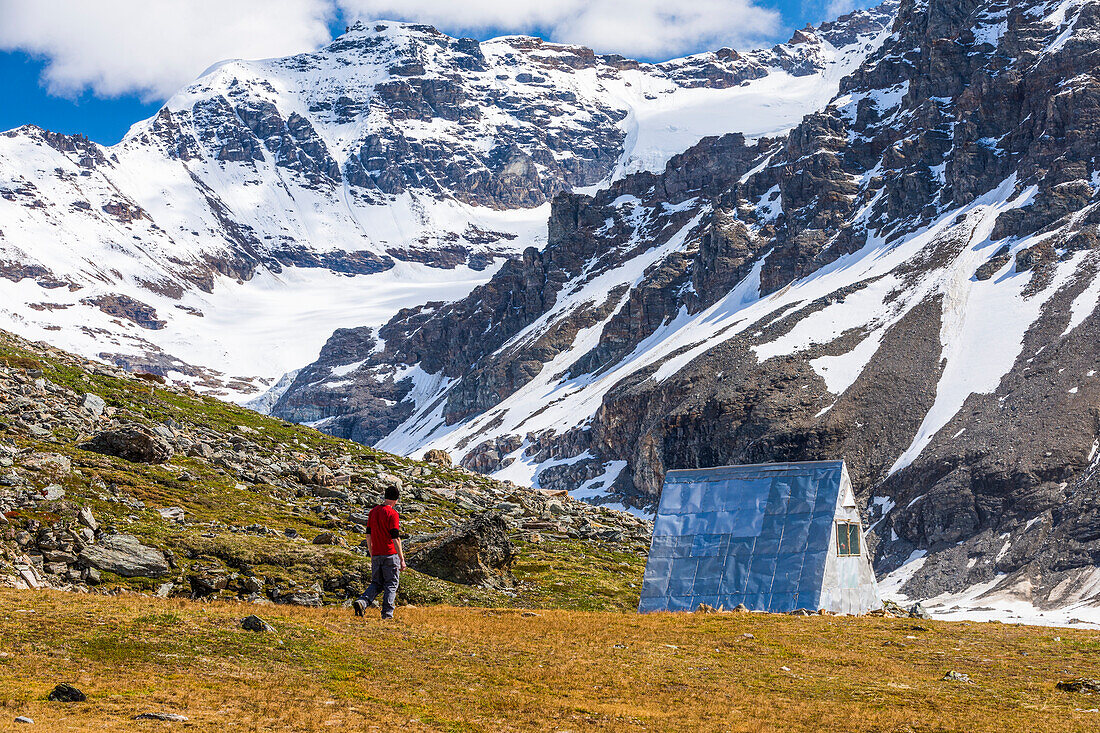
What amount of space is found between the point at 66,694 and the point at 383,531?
9927 millimetres

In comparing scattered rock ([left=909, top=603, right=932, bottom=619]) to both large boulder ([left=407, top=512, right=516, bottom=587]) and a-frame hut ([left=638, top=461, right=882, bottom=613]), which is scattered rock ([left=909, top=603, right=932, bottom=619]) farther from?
large boulder ([left=407, top=512, right=516, bottom=587])

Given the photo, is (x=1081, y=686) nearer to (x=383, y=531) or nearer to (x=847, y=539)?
(x=383, y=531)

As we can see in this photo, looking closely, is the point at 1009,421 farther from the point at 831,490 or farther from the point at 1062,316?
the point at 831,490

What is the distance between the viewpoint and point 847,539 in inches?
1489

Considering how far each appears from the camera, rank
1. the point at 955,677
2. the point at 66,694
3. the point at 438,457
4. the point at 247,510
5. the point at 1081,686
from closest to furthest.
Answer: the point at 66,694
the point at 1081,686
the point at 955,677
the point at 247,510
the point at 438,457

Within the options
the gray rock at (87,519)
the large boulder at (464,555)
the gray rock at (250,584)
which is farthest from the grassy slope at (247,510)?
the large boulder at (464,555)

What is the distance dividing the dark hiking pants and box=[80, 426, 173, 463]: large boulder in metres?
19.2

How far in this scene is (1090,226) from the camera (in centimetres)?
18450

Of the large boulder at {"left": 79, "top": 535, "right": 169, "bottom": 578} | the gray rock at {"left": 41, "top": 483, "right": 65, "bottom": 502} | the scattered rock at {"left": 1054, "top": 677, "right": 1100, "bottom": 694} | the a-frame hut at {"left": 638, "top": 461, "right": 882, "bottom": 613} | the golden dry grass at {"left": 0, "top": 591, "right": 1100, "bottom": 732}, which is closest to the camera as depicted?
the golden dry grass at {"left": 0, "top": 591, "right": 1100, "bottom": 732}

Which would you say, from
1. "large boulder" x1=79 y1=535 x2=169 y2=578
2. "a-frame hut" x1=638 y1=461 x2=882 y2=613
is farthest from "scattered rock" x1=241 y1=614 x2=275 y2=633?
"a-frame hut" x1=638 y1=461 x2=882 y2=613

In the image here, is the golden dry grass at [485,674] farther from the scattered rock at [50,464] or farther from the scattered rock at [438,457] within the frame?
the scattered rock at [438,457]

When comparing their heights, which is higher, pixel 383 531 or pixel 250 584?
pixel 383 531

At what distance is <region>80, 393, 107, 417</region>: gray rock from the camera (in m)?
47.4

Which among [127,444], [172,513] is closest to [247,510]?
[172,513]
